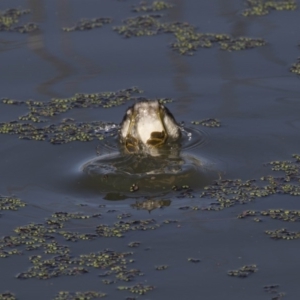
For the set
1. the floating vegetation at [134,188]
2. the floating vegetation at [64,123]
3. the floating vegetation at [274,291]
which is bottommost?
the floating vegetation at [274,291]

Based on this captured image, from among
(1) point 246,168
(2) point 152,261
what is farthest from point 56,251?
(1) point 246,168

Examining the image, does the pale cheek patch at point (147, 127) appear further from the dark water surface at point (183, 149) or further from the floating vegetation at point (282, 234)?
the floating vegetation at point (282, 234)

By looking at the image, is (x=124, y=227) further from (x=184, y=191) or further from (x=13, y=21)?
(x=13, y=21)

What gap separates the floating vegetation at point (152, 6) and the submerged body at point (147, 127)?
241cm

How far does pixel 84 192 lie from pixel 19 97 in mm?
1650

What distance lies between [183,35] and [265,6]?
3.09 feet

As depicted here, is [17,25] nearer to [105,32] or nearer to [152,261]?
[105,32]

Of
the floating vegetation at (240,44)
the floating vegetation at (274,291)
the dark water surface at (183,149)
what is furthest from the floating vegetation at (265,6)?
the floating vegetation at (274,291)

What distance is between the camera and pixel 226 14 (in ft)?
29.7

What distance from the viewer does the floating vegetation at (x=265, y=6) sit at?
29.8ft

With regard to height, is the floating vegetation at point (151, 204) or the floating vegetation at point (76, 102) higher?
the floating vegetation at point (76, 102)

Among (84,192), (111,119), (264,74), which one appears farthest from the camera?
(264,74)

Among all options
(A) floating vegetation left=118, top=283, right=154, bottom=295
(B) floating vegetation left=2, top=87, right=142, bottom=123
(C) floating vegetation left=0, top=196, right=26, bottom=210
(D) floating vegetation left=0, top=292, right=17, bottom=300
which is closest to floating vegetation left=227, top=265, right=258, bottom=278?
(A) floating vegetation left=118, top=283, right=154, bottom=295

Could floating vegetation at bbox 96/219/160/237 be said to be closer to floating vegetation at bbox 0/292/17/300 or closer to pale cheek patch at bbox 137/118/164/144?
floating vegetation at bbox 0/292/17/300
